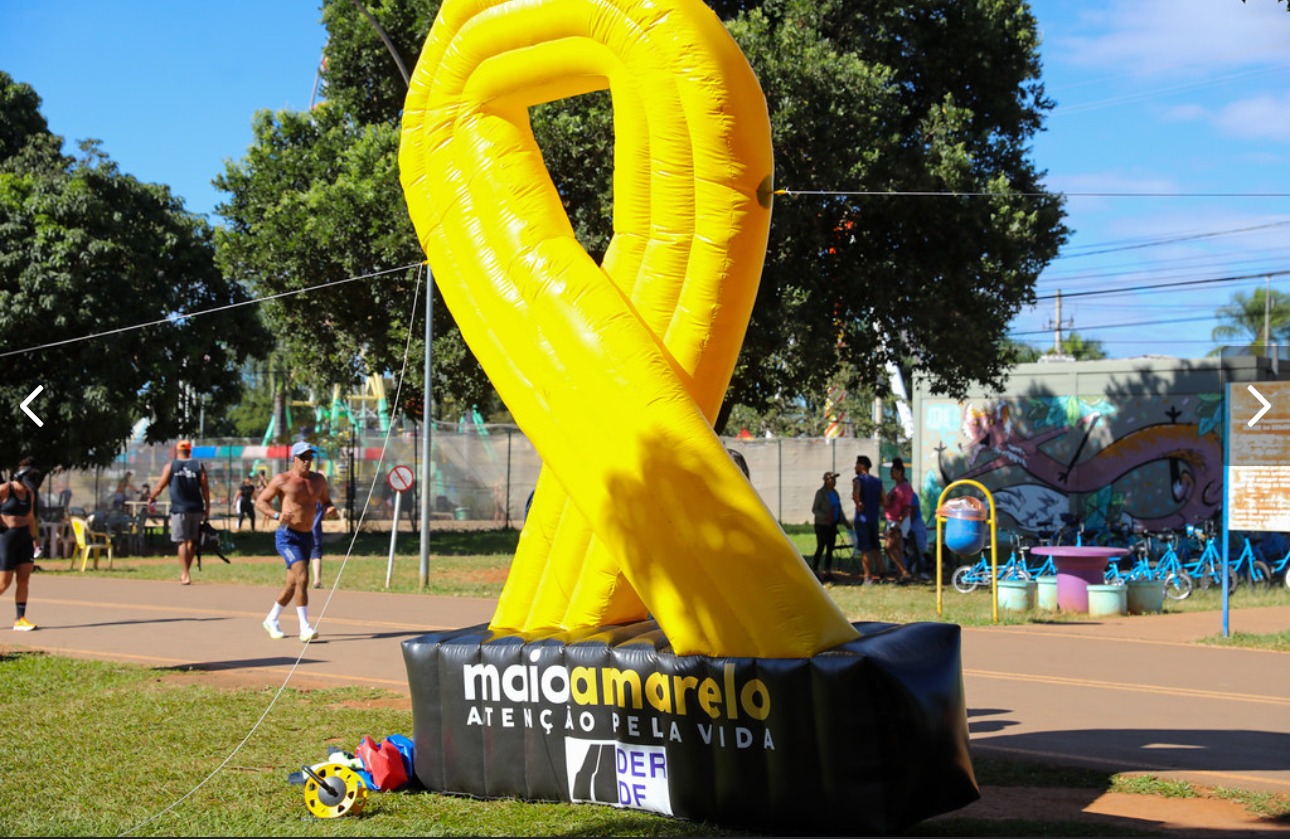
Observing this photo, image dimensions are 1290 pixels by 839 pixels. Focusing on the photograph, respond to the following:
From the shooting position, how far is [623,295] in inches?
263

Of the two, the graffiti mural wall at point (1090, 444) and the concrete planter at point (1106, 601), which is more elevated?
the graffiti mural wall at point (1090, 444)

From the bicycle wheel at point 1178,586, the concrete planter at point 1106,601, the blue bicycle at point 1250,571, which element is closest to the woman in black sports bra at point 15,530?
the concrete planter at point 1106,601

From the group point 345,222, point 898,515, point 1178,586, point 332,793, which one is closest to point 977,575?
point 898,515

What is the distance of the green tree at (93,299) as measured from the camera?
963 inches

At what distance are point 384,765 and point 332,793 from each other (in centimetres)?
64

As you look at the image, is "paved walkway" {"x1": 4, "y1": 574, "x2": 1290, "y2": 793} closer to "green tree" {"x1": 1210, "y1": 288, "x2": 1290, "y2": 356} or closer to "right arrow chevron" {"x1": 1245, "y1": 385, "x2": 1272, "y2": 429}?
"right arrow chevron" {"x1": 1245, "y1": 385, "x2": 1272, "y2": 429}

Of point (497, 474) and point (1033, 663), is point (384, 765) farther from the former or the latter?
point (497, 474)

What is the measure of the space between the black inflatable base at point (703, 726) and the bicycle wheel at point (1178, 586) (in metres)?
12.8

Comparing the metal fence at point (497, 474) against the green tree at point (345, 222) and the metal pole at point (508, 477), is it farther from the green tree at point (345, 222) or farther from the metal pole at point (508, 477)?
the green tree at point (345, 222)

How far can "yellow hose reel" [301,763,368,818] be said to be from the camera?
6094 mm

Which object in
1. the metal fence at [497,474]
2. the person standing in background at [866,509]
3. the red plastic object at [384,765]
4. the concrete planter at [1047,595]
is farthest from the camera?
the metal fence at [497,474]

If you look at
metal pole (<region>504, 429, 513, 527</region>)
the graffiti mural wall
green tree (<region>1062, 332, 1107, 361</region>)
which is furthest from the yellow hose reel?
green tree (<region>1062, 332, 1107, 361</region>)

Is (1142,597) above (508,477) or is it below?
below

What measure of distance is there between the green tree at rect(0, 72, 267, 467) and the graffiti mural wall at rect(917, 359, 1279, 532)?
15.2m
